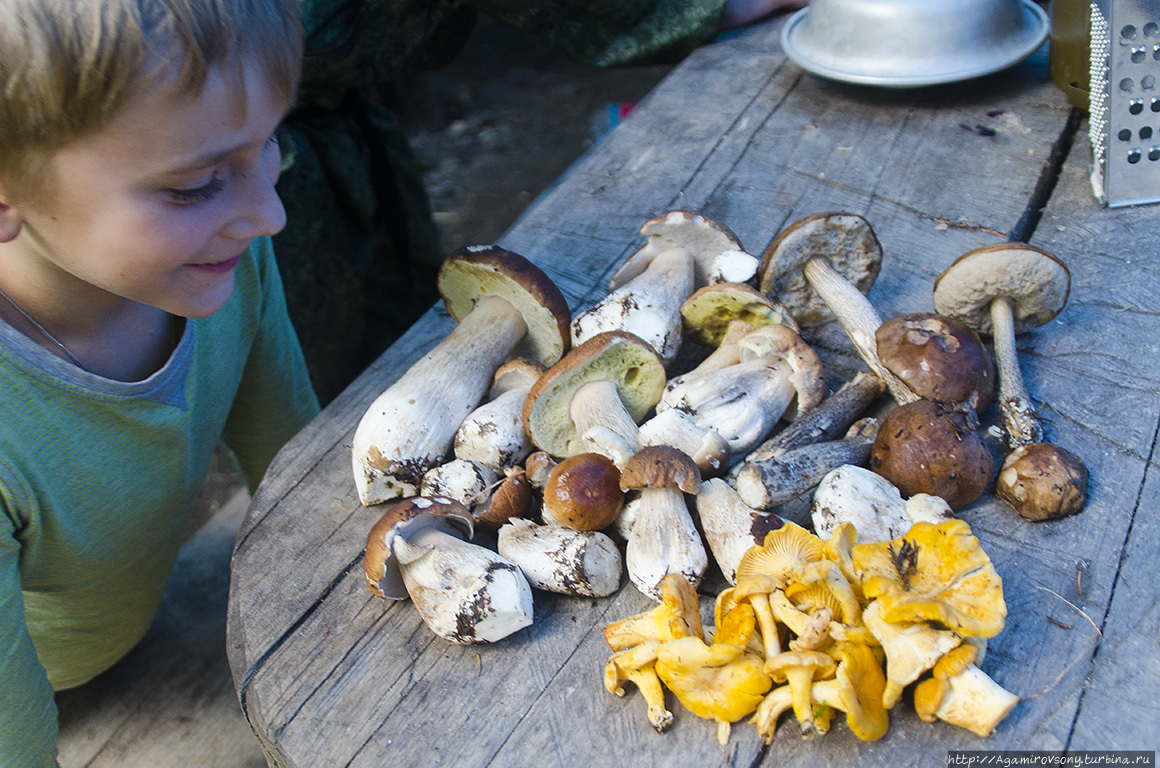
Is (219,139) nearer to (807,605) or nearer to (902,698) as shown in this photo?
(807,605)

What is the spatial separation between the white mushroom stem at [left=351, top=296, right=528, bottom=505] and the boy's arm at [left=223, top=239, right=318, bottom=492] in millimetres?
713

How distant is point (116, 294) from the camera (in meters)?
1.62

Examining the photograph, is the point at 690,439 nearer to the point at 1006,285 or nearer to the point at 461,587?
the point at 461,587

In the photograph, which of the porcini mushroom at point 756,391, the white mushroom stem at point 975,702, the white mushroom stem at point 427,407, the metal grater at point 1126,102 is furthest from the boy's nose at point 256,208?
the metal grater at point 1126,102

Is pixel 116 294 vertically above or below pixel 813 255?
above

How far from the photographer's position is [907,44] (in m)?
2.53

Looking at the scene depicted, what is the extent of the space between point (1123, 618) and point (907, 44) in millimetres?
1910

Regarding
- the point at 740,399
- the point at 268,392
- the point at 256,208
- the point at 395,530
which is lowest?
the point at 268,392

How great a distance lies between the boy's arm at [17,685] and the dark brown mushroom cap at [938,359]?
1.70 meters

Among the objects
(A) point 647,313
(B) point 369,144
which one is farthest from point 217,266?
(B) point 369,144

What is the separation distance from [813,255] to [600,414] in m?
0.69

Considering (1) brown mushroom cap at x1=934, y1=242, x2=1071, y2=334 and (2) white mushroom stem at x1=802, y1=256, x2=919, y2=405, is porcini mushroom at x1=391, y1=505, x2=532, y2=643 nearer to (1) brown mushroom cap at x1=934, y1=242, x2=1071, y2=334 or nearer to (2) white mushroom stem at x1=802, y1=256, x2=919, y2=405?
(2) white mushroom stem at x1=802, y1=256, x2=919, y2=405

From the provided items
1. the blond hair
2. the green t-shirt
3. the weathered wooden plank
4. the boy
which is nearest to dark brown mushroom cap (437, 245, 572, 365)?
the boy

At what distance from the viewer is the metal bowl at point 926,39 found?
8.10ft
